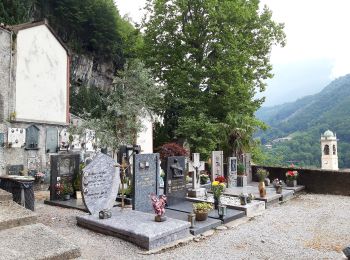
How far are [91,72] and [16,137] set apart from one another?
19.8 m

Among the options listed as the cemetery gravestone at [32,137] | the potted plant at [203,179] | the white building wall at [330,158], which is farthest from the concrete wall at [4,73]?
the white building wall at [330,158]

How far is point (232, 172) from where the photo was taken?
1552 centimetres

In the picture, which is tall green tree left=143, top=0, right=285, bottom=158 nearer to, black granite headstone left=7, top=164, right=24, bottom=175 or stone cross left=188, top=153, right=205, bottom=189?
stone cross left=188, top=153, right=205, bottom=189

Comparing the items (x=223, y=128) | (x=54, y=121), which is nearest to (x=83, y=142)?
(x=54, y=121)

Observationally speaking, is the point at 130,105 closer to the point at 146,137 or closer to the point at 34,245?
the point at 146,137

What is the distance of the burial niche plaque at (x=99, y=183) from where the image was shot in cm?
832

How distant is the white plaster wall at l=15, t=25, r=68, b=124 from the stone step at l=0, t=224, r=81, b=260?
10.1 meters

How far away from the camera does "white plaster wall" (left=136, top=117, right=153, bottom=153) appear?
2365 cm

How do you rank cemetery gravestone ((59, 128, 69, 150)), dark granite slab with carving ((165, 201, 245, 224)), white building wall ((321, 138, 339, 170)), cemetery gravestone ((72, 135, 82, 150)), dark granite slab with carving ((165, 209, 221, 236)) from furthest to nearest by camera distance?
white building wall ((321, 138, 339, 170))
cemetery gravestone ((72, 135, 82, 150))
cemetery gravestone ((59, 128, 69, 150))
dark granite slab with carving ((165, 201, 245, 224))
dark granite slab with carving ((165, 209, 221, 236))

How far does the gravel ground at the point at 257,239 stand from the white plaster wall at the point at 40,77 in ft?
21.9

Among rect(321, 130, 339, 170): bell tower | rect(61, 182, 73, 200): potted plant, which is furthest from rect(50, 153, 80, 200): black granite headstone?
rect(321, 130, 339, 170): bell tower

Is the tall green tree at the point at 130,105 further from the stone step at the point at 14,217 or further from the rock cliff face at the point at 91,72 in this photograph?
the stone step at the point at 14,217

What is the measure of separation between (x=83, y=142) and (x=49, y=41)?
6049 millimetres

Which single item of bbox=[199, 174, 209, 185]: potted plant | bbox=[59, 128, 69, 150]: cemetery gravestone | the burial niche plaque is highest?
bbox=[59, 128, 69, 150]: cemetery gravestone
